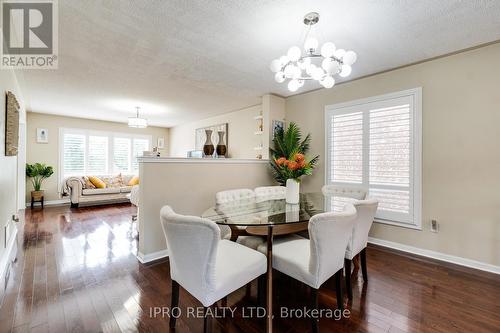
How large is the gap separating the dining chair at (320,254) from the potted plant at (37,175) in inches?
259

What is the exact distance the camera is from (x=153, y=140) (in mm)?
7957

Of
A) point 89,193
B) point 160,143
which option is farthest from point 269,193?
point 160,143

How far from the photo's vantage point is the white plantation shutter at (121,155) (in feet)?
23.3

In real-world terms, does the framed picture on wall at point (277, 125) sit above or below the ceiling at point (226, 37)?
below

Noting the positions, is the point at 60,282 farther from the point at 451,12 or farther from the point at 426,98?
the point at 426,98

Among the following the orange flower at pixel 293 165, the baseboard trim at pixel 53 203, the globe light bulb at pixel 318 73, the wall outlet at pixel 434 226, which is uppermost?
the globe light bulb at pixel 318 73

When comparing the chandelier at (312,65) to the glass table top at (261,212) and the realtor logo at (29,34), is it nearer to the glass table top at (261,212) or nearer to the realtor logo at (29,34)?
the glass table top at (261,212)

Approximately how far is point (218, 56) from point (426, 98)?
2.67 m

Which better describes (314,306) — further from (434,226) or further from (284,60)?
(434,226)

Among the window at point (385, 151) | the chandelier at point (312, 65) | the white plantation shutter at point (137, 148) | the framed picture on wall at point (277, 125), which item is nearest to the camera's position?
the chandelier at point (312, 65)

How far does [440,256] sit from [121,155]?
8.08 metres

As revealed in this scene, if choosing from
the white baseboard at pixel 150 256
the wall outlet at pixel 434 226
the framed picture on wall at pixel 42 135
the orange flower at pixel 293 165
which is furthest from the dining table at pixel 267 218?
the framed picture on wall at pixel 42 135

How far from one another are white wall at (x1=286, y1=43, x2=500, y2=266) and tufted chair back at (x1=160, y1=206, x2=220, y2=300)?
2.85 meters

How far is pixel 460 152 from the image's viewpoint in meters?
2.59
